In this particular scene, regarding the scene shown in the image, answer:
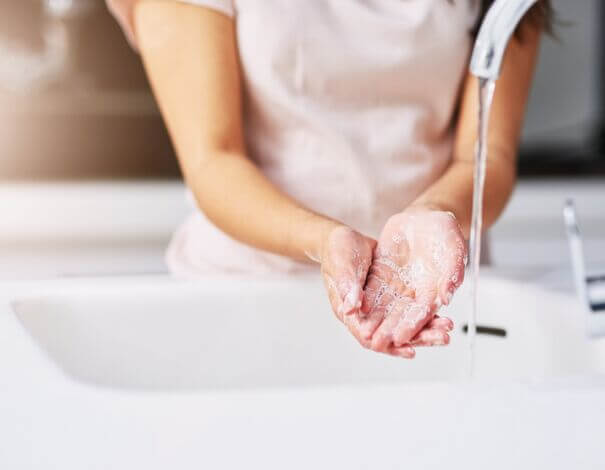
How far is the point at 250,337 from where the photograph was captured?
28.0 inches

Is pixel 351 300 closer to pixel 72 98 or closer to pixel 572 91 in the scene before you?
pixel 72 98

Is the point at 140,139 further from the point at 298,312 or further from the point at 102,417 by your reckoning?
the point at 102,417

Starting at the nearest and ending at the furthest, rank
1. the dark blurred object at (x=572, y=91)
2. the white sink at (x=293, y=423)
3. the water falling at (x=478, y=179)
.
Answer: the white sink at (x=293, y=423) → the water falling at (x=478, y=179) → the dark blurred object at (x=572, y=91)

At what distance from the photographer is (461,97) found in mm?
865

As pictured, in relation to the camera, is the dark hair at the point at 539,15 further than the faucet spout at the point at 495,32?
Yes

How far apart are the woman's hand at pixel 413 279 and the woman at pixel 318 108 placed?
0.39 feet

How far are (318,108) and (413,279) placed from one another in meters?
0.29

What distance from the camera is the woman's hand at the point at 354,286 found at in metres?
0.51

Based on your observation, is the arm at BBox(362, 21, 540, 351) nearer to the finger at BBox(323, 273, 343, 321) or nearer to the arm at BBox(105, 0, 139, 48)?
the finger at BBox(323, 273, 343, 321)

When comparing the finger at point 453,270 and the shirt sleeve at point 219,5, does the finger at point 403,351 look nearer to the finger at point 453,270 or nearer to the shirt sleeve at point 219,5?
the finger at point 453,270

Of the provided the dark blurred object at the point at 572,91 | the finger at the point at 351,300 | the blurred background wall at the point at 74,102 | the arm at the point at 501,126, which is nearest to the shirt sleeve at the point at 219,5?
the arm at the point at 501,126

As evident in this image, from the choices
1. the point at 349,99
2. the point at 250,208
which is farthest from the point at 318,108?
the point at 250,208

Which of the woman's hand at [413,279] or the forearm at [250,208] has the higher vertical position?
the woman's hand at [413,279]

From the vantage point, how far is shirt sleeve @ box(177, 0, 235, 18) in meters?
0.77
